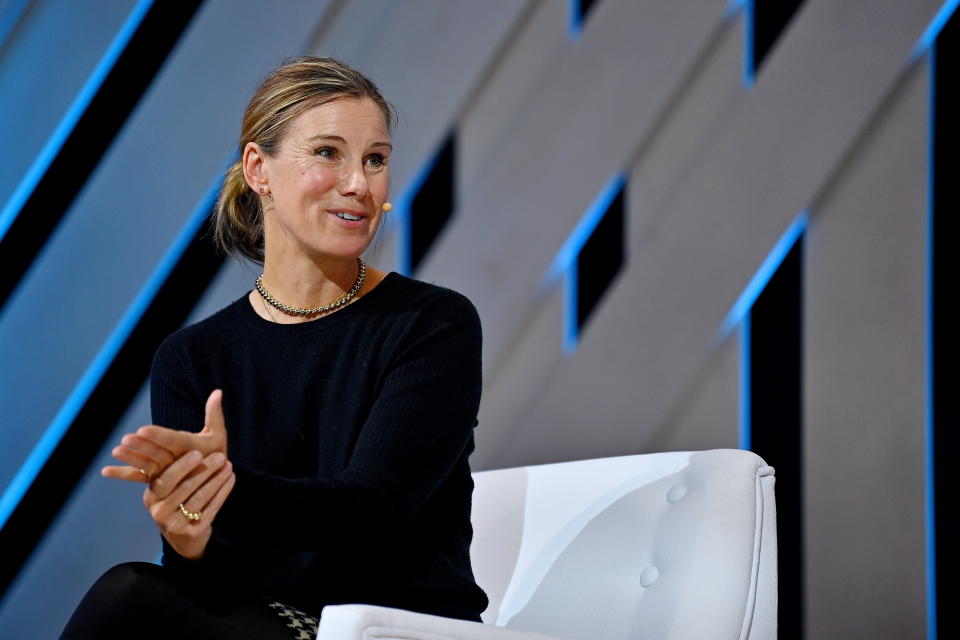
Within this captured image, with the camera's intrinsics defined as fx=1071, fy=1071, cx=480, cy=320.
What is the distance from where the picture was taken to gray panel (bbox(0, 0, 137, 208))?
2479 millimetres

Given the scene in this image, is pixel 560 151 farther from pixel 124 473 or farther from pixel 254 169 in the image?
pixel 124 473

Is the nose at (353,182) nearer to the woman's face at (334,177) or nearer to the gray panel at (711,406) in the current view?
the woman's face at (334,177)

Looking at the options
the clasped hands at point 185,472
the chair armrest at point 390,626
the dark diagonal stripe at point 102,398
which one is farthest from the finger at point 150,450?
the dark diagonal stripe at point 102,398

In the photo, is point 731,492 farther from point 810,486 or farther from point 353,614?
point 810,486

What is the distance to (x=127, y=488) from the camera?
2.49 m

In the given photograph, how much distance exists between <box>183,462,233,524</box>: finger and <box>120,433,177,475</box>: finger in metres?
0.05

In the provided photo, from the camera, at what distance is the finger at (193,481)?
1152 millimetres

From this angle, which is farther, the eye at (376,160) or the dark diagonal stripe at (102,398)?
the dark diagonal stripe at (102,398)

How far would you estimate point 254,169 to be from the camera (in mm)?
1666

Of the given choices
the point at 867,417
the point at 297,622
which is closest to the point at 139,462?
the point at 297,622

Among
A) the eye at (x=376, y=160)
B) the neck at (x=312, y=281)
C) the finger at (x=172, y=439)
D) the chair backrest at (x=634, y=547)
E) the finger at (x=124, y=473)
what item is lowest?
the finger at (x=124, y=473)

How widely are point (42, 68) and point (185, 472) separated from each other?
67.0 inches

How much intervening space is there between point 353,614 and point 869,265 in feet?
6.04

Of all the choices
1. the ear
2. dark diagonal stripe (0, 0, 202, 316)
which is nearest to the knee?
the ear
